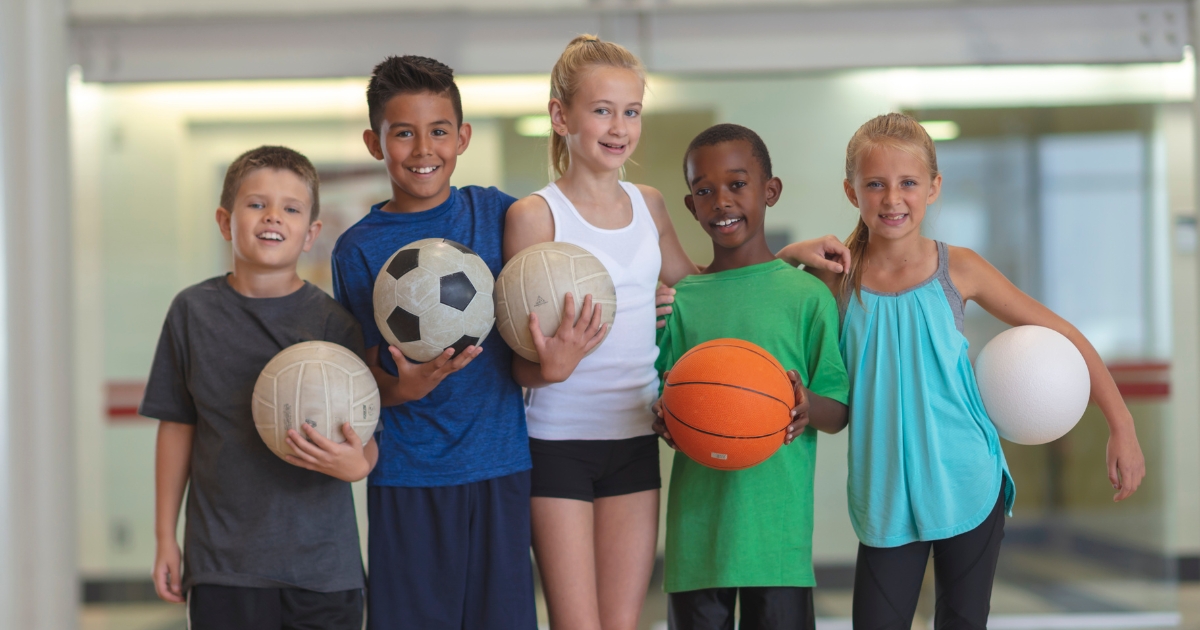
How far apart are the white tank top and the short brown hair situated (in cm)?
58

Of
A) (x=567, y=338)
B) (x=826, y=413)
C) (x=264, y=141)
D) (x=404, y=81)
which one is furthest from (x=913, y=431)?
(x=264, y=141)

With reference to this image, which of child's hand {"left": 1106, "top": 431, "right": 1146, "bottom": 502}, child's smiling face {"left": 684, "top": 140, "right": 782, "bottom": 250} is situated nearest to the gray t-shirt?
child's smiling face {"left": 684, "top": 140, "right": 782, "bottom": 250}

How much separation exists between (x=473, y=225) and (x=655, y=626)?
10.1 feet

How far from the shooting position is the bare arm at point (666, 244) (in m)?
2.35

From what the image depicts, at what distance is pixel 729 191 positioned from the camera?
2.22 meters

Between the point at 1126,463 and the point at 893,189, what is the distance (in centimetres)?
95

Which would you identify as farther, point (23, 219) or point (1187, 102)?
point (1187, 102)

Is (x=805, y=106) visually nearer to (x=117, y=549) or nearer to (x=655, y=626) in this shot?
(x=655, y=626)

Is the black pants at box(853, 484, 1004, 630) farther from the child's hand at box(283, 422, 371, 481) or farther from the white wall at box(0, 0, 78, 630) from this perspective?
the white wall at box(0, 0, 78, 630)

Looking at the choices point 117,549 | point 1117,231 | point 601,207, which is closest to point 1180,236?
point 1117,231

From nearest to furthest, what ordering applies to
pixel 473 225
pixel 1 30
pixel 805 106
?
pixel 473 225
pixel 1 30
pixel 805 106

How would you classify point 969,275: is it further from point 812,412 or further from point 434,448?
point 434,448

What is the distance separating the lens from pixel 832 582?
14.9 ft

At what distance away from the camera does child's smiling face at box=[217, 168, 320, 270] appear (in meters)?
2.03
